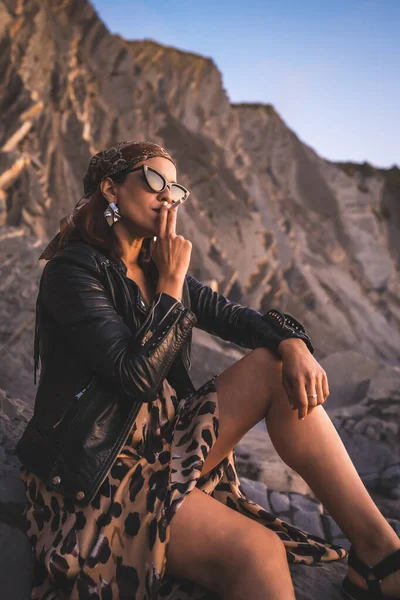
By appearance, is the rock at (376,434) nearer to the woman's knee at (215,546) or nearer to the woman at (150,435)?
the woman at (150,435)

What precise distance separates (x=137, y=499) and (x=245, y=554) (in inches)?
14.3

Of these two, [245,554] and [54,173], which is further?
[54,173]

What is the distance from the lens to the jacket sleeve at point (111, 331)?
1.55 m

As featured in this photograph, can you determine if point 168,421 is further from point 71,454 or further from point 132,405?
point 71,454

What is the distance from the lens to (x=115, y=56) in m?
15.0

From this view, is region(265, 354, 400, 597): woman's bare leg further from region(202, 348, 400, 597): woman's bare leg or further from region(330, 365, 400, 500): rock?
region(330, 365, 400, 500): rock

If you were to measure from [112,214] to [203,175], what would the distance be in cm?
1335

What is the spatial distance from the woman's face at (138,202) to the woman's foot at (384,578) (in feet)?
4.46

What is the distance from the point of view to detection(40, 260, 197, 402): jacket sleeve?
5.09ft

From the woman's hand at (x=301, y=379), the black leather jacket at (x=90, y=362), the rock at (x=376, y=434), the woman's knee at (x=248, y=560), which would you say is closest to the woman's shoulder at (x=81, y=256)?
the black leather jacket at (x=90, y=362)

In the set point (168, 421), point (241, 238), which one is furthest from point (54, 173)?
point (168, 421)

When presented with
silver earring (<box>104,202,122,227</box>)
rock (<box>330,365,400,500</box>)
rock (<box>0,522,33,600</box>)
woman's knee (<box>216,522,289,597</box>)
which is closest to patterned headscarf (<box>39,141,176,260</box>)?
silver earring (<box>104,202,122,227</box>)

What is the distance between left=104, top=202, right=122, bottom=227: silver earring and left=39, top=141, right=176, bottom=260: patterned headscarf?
0.48 ft

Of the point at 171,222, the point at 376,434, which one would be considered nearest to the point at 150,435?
the point at 171,222
